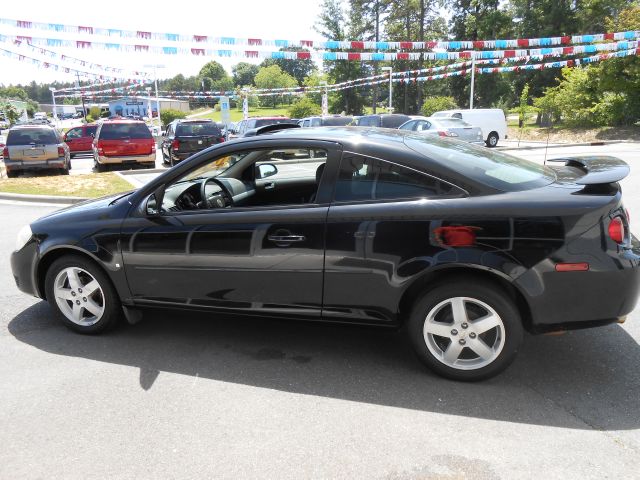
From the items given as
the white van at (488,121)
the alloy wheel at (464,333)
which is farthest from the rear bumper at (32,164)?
the white van at (488,121)

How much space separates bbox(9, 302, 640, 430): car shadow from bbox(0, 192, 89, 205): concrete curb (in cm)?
617

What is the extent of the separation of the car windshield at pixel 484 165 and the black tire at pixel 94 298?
2.49 meters

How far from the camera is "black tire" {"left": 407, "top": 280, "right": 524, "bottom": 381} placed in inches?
118

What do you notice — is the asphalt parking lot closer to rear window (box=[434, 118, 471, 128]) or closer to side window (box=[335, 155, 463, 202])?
side window (box=[335, 155, 463, 202])

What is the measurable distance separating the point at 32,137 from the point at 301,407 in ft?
46.3

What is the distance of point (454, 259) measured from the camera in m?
2.99

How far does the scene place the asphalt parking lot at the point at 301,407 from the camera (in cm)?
249

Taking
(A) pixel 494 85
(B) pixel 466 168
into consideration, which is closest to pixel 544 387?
(B) pixel 466 168

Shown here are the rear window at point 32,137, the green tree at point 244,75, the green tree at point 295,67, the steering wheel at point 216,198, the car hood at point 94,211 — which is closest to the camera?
the steering wheel at point 216,198

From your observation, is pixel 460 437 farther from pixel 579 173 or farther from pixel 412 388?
pixel 579 173

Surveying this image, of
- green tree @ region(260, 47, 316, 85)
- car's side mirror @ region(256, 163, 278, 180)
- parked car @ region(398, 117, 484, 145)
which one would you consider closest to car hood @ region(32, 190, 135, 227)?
car's side mirror @ region(256, 163, 278, 180)

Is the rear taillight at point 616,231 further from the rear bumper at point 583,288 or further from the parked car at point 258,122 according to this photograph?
the parked car at point 258,122

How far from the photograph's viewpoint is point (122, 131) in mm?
15250

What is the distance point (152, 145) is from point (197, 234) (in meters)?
12.7
